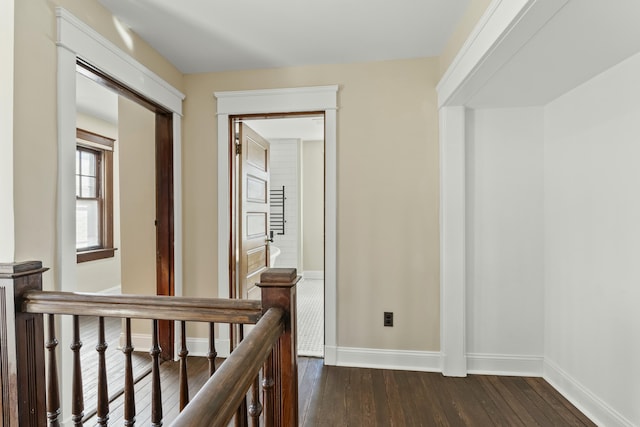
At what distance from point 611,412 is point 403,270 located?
139cm

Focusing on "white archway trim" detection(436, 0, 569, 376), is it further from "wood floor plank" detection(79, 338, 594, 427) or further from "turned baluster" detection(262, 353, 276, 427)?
"turned baluster" detection(262, 353, 276, 427)

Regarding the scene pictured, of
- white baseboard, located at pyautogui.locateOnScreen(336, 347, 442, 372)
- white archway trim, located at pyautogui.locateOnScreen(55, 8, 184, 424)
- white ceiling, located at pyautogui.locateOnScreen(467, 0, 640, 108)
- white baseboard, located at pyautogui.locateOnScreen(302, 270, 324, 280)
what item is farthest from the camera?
white baseboard, located at pyautogui.locateOnScreen(302, 270, 324, 280)

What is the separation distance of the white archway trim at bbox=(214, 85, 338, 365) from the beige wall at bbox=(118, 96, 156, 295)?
0.59 m

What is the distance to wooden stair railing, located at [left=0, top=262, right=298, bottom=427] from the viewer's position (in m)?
1.04

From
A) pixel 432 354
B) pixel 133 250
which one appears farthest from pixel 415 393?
pixel 133 250

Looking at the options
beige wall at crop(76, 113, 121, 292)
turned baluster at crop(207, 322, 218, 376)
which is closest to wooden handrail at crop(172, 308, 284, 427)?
turned baluster at crop(207, 322, 218, 376)

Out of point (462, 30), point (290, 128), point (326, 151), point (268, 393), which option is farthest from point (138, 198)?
point (462, 30)

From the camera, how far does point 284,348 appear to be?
108 centimetres

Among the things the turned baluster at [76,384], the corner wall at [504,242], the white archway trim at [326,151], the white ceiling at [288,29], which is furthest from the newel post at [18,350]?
the corner wall at [504,242]

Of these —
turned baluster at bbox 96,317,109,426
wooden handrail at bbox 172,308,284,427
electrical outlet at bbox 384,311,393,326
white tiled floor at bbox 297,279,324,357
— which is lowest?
white tiled floor at bbox 297,279,324,357

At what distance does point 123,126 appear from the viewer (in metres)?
2.89

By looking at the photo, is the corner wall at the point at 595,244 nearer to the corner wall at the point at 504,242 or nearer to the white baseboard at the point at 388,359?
the corner wall at the point at 504,242

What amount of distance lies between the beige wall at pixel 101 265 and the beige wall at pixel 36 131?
8.86ft

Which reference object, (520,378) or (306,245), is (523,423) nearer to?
(520,378)
